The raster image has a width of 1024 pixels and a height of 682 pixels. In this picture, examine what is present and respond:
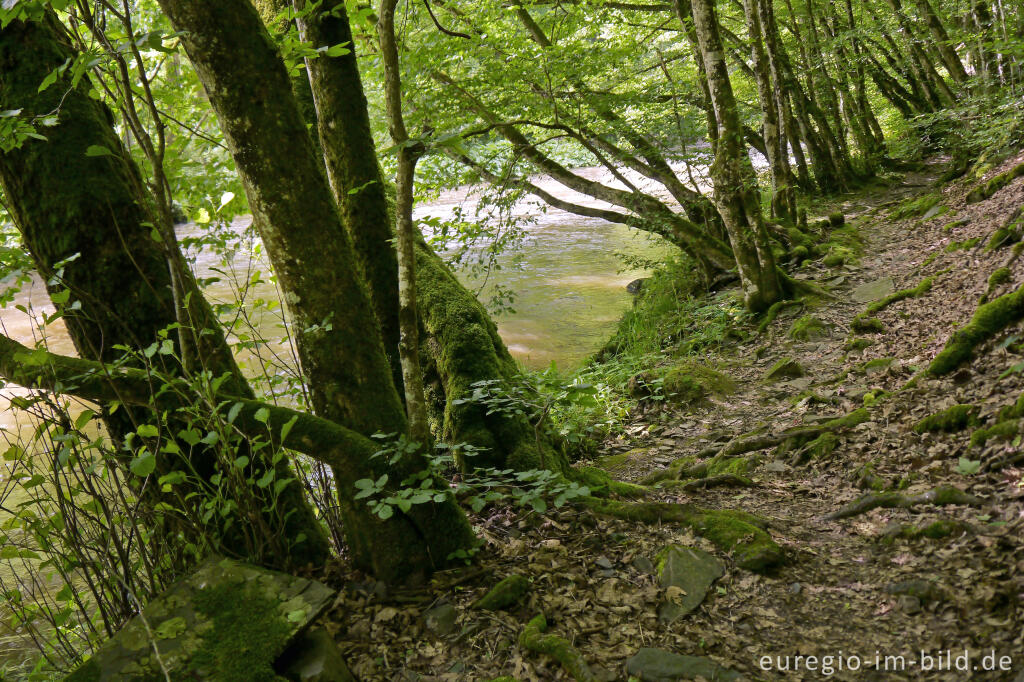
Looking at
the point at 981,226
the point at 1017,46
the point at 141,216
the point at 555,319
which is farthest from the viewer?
the point at 555,319

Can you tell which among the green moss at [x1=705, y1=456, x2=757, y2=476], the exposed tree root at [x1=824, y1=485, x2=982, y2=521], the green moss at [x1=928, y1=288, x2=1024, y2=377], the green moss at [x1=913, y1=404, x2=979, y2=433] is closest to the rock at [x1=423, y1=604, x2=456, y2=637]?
the exposed tree root at [x1=824, y1=485, x2=982, y2=521]

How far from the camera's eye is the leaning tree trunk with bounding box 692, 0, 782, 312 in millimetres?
7420

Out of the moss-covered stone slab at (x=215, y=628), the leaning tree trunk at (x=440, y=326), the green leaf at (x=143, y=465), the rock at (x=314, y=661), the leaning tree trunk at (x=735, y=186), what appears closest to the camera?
the green leaf at (x=143, y=465)

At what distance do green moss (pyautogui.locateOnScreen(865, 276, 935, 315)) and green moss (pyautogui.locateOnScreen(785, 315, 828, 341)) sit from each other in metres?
0.52

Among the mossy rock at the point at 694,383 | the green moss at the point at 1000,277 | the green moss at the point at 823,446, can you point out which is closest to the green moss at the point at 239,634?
the green moss at the point at 823,446

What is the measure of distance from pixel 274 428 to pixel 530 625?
1.43 meters

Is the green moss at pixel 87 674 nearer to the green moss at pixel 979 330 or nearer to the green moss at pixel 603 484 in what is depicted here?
the green moss at pixel 603 484

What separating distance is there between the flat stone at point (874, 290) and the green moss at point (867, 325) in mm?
1118

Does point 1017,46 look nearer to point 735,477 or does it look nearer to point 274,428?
point 735,477

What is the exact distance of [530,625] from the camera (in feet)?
9.26

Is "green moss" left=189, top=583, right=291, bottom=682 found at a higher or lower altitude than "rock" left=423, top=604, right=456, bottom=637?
higher

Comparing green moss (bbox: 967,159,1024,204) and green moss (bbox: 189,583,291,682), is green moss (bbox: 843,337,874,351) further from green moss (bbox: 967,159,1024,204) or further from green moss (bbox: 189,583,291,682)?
green moss (bbox: 189,583,291,682)

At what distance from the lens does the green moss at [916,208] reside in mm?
11047

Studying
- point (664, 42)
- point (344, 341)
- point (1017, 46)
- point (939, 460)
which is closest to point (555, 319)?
point (664, 42)
